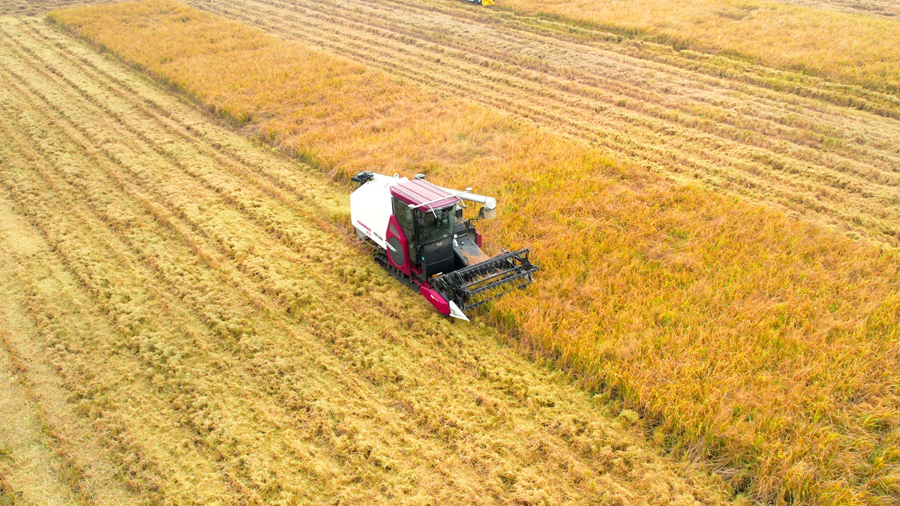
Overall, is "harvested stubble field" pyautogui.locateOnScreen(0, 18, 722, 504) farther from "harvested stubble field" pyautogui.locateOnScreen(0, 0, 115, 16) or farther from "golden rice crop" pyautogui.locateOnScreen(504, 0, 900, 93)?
"harvested stubble field" pyautogui.locateOnScreen(0, 0, 115, 16)

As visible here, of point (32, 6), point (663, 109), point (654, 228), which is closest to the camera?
point (654, 228)

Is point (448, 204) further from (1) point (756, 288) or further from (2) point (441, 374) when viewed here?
(1) point (756, 288)

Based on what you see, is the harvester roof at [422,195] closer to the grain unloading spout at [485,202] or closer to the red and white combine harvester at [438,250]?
the red and white combine harvester at [438,250]

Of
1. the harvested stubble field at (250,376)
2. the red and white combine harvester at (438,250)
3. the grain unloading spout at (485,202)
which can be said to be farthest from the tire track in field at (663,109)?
the harvested stubble field at (250,376)

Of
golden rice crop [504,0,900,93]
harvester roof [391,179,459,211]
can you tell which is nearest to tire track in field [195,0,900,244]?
golden rice crop [504,0,900,93]

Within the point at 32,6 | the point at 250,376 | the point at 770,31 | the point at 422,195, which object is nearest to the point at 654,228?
the point at 422,195

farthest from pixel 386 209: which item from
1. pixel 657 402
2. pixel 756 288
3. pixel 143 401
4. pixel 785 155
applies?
pixel 785 155

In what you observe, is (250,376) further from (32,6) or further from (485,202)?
(32,6)
